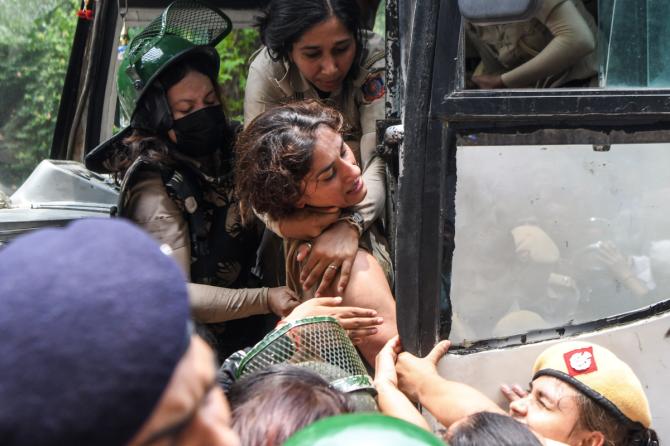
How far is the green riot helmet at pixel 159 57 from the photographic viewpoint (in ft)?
8.74

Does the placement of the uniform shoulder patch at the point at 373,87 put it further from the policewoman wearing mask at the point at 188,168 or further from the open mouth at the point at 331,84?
the policewoman wearing mask at the point at 188,168

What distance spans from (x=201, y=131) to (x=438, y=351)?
1.34 meters

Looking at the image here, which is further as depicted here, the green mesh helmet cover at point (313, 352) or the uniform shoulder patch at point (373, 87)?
the uniform shoulder patch at point (373, 87)

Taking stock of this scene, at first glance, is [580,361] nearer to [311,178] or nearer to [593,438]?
[593,438]

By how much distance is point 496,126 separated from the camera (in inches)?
68.7

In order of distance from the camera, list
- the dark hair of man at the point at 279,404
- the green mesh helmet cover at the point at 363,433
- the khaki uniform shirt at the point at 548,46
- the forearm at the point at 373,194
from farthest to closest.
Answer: the khaki uniform shirt at the point at 548,46
the forearm at the point at 373,194
the dark hair of man at the point at 279,404
the green mesh helmet cover at the point at 363,433

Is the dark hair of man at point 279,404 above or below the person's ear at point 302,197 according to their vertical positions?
below

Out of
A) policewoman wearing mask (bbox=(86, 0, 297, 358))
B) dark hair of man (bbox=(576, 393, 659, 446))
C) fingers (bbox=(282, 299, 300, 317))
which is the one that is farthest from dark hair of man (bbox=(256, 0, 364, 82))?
dark hair of man (bbox=(576, 393, 659, 446))

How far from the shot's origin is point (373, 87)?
2.60 meters

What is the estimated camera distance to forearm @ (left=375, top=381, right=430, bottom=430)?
1.66 m

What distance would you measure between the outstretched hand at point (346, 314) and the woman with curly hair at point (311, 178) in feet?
0.17

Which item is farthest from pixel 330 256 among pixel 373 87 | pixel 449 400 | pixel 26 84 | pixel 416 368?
pixel 26 84

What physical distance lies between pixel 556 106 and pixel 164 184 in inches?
58.7

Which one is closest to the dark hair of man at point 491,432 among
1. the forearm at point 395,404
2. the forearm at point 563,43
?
the forearm at point 395,404
